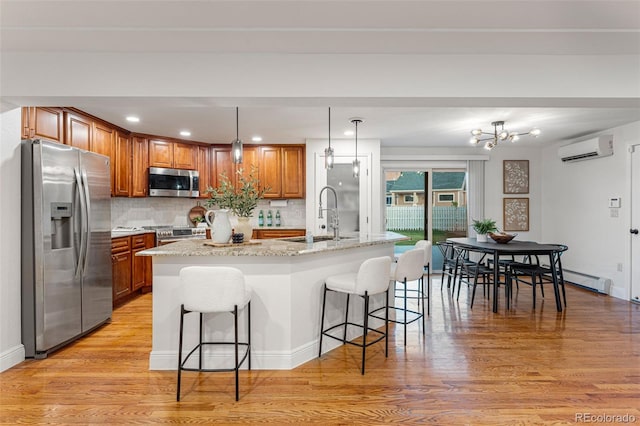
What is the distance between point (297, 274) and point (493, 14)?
2.10m

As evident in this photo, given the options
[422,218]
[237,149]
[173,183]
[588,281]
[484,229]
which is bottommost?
[588,281]

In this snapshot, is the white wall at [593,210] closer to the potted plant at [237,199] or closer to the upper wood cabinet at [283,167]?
the upper wood cabinet at [283,167]

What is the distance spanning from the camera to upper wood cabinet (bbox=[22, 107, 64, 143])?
9.91 feet

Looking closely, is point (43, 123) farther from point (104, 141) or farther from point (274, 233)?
point (274, 233)

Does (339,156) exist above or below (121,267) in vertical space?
above

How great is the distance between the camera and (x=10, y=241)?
2715mm

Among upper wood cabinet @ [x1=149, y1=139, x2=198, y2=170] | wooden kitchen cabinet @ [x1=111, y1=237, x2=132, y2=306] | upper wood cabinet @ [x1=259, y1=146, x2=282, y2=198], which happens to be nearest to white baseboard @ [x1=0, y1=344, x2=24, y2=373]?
wooden kitchen cabinet @ [x1=111, y1=237, x2=132, y2=306]

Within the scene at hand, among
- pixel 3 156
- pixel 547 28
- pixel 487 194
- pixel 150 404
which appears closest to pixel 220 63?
pixel 3 156

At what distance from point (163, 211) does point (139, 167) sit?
88 centimetres

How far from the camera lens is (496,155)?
6.18 m

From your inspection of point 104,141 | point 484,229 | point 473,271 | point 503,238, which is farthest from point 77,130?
point 503,238

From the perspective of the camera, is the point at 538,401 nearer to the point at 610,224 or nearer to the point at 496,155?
the point at 610,224

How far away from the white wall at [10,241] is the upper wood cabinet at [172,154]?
2.33 meters

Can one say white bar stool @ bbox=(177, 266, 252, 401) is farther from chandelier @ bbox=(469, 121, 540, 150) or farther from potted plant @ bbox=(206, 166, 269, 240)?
chandelier @ bbox=(469, 121, 540, 150)
